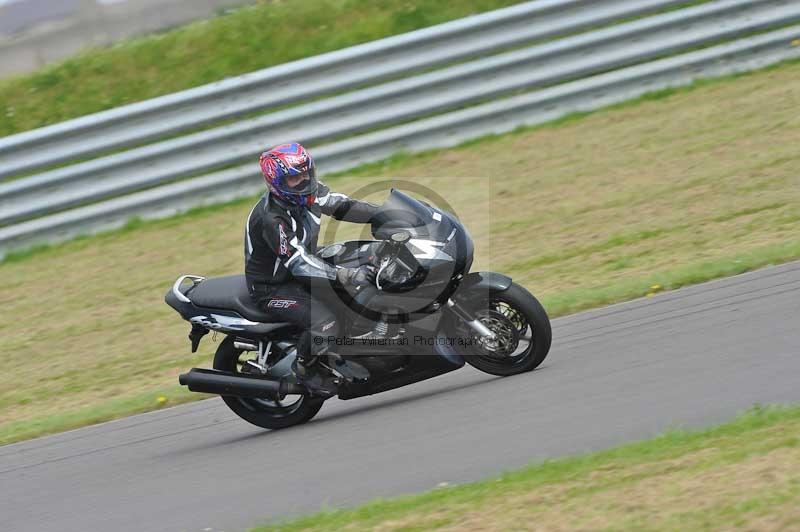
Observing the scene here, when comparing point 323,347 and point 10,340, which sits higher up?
point 323,347

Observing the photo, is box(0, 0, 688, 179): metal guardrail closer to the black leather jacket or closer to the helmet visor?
the black leather jacket

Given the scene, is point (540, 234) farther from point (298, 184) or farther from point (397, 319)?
point (298, 184)

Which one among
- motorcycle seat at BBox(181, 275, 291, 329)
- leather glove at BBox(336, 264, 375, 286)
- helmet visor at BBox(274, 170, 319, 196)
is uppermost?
helmet visor at BBox(274, 170, 319, 196)

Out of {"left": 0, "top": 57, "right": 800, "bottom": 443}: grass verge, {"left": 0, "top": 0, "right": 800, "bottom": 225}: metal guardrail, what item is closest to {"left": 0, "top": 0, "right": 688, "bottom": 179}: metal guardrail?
{"left": 0, "top": 0, "right": 800, "bottom": 225}: metal guardrail

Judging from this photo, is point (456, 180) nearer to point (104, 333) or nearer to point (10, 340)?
point (104, 333)

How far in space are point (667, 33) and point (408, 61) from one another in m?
2.83

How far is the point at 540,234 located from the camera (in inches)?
416

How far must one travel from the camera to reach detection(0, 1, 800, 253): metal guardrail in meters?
12.2

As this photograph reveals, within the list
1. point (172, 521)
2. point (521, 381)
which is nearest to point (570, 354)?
point (521, 381)

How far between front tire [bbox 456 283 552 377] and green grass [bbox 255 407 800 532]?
152cm

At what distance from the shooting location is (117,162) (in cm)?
1204

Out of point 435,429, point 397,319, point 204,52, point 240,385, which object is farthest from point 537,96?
point 435,429

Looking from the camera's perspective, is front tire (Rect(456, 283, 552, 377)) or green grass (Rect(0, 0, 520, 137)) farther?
green grass (Rect(0, 0, 520, 137))

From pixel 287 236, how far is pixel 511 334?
151cm
